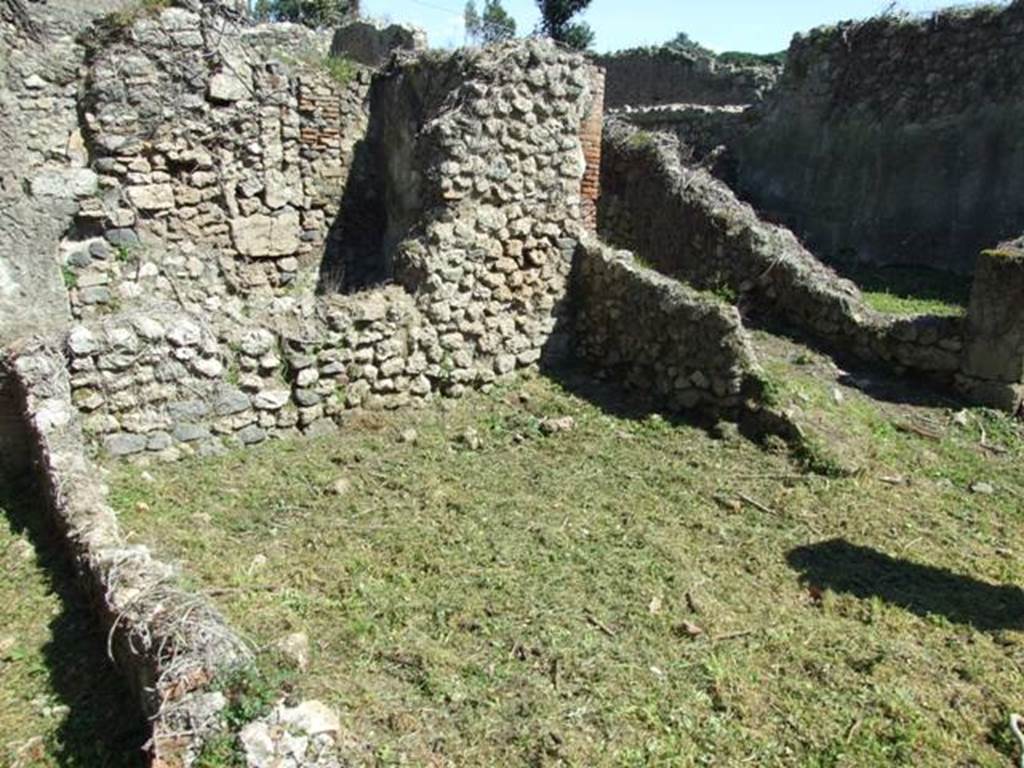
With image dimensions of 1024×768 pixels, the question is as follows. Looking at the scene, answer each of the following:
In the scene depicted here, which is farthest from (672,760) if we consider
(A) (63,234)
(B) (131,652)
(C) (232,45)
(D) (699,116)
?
(D) (699,116)

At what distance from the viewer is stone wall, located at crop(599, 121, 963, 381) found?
821 centimetres

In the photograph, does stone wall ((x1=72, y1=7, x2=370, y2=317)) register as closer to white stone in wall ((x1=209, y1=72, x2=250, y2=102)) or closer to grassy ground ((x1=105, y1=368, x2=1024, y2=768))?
white stone in wall ((x1=209, y1=72, x2=250, y2=102))

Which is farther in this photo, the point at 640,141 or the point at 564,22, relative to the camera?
the point at 564,22

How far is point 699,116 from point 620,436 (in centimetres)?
925

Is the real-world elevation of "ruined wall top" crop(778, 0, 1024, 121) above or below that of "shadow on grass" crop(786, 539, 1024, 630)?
above

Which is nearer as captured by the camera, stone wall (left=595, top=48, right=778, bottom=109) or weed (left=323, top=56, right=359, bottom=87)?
weed (left=323, top=56, right=359, bottom=87)

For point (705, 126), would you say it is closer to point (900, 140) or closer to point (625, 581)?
point (900, 140)

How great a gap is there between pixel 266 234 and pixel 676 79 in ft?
43.0

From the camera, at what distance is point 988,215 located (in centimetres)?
1136

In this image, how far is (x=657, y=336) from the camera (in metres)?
7.94

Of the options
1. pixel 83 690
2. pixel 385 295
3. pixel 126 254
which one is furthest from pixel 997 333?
pixel 126 254

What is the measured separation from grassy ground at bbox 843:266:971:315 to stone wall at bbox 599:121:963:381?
3.67 ft

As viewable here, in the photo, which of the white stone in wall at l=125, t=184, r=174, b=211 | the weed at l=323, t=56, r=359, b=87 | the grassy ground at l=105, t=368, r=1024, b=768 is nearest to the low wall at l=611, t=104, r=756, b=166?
the weed at l=323, t=56, r=359, b=87

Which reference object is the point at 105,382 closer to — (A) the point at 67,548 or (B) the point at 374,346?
(A) the point at 67,548
